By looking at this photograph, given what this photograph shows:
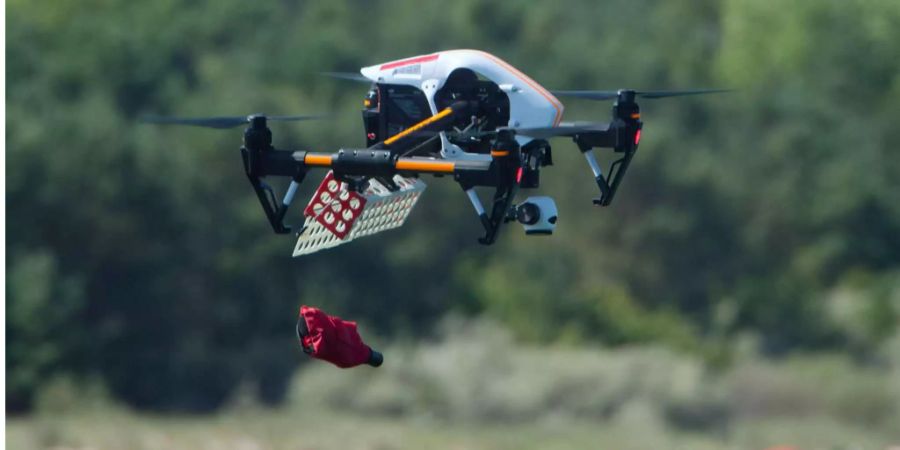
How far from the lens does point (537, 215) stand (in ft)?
41.3

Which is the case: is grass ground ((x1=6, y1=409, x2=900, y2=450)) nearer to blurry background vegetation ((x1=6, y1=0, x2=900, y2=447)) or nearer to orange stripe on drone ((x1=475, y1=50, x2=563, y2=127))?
blurry background vegetation ((x1=6, y1=0, x2=900, y2=447))

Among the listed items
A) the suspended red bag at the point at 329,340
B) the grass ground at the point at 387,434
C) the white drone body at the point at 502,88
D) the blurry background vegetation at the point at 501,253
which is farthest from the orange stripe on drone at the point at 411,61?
the blurry background vegetation at the point at 501,253

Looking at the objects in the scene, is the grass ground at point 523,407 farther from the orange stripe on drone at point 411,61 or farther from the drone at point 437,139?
the orange stripe on drone at point 411,61

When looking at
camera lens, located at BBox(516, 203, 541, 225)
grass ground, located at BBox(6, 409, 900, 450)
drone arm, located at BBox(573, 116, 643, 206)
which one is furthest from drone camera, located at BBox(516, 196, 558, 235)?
grass ground, located at BBox(6, 409, 900, 450)

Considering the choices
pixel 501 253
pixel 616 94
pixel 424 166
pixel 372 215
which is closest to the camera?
pixel 424 166

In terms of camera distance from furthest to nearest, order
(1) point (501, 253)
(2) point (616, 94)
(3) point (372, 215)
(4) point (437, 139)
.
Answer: (1) point (501, 253) < (3) point (372, 215) < (2) point (616, 94) < (4) point (437, 139)

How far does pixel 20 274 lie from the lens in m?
37.4

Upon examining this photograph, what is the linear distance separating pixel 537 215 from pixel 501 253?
26636mm

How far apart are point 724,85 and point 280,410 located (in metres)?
12.6

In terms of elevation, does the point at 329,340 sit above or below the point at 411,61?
below

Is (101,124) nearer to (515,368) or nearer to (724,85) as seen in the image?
(515,368)

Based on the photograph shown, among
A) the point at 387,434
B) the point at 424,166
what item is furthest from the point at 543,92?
the point at 387,434

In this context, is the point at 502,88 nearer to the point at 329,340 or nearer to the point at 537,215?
the point at 537,215

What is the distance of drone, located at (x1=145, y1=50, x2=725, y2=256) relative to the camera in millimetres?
12031
